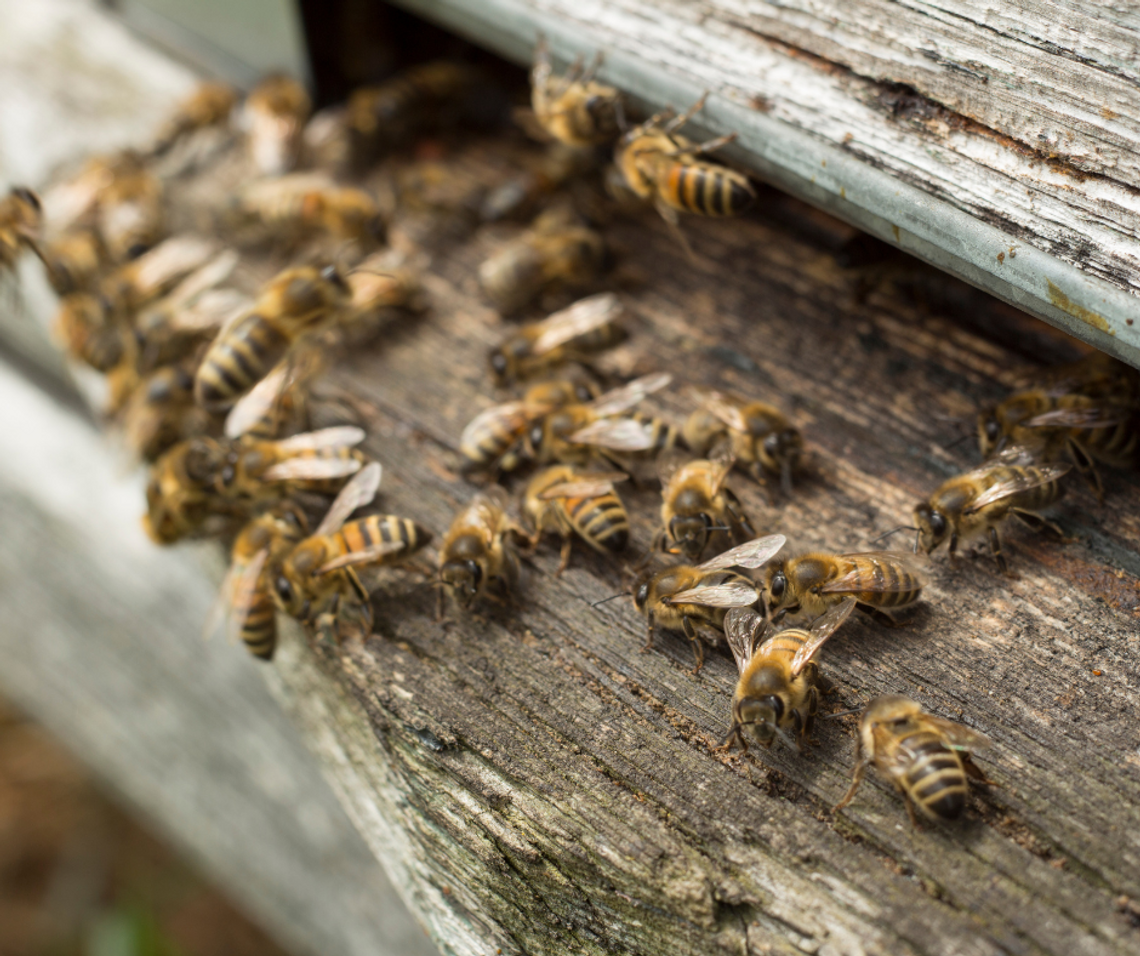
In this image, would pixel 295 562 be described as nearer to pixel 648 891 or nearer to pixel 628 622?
pixel 628 622

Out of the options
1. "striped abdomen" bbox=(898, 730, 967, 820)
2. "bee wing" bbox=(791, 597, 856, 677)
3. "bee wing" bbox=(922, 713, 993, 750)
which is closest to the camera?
"striped abdomen" bbox=(898, 730, 967, 820)

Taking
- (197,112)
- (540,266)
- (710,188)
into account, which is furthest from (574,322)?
(197,112)

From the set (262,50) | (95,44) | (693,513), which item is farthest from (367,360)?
(95,44)

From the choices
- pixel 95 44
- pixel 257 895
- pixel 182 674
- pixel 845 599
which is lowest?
pixel 257 895

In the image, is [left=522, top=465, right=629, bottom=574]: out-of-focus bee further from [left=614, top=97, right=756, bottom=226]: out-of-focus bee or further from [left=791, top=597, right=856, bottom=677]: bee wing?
[left=614, top=97, right=756, bottom=226]: out-of-focus bee

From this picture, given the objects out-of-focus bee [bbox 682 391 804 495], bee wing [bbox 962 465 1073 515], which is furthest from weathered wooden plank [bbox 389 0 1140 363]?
out-of-focus bee [bbox 682 391 804 495]

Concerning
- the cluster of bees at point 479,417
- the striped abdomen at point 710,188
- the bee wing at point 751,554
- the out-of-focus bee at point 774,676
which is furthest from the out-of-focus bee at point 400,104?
the out-of-focus bee at point 774,676

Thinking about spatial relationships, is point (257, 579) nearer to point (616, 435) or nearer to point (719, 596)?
point (616, 435)
